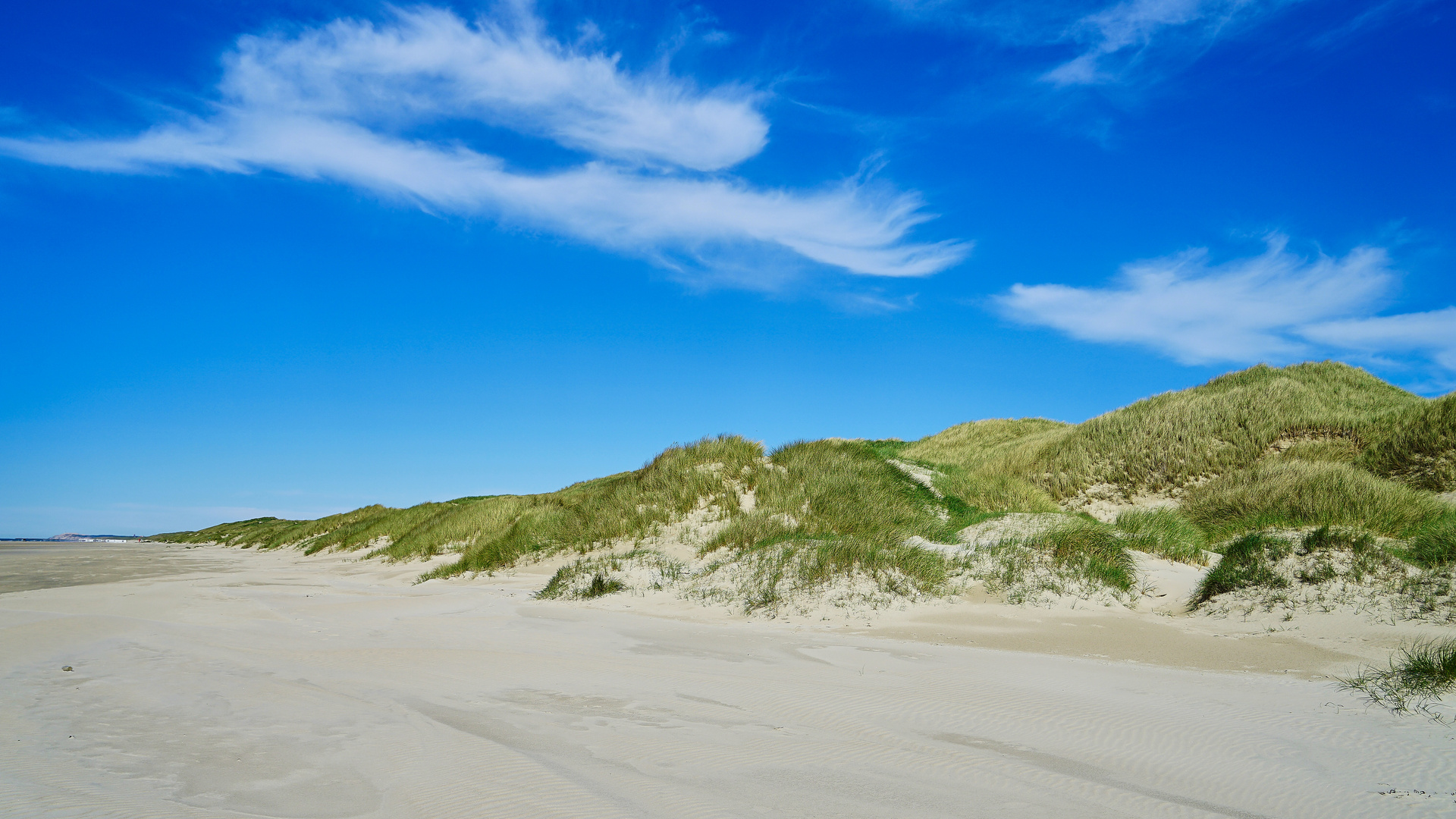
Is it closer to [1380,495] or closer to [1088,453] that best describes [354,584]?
[1380,495]

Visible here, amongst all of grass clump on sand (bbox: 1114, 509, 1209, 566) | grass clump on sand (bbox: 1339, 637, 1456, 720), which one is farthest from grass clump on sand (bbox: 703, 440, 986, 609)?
grass clump on sand (bbox: 1339, 637, 1456, 720)

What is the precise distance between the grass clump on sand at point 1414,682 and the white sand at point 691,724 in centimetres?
18

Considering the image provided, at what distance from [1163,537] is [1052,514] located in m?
1.52

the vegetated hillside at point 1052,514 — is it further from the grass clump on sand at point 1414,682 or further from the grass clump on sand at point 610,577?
the grass clump on sand at point 1414,682

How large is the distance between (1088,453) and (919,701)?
1913 centimetres

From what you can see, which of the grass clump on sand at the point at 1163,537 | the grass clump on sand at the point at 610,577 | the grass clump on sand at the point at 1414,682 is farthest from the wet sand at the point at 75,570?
the grass clump on sand at the point at 1163,537

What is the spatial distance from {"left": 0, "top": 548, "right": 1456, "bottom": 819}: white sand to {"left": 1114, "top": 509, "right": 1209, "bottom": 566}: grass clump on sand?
3480 mm

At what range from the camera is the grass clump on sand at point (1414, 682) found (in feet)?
13.4

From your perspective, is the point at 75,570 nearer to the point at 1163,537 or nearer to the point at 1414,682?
the point at 1163,537

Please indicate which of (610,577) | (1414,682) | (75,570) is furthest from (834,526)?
(75,570)

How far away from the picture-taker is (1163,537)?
34.1 ft

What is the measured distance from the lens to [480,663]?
17.6ft

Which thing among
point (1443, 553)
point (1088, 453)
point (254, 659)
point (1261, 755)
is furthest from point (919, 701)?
point (1088, 453)

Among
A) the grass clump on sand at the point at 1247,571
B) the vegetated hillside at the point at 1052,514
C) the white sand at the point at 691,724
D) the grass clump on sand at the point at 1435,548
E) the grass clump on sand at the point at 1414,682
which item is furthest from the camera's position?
the vegetated hillside at the point at 1052,514
